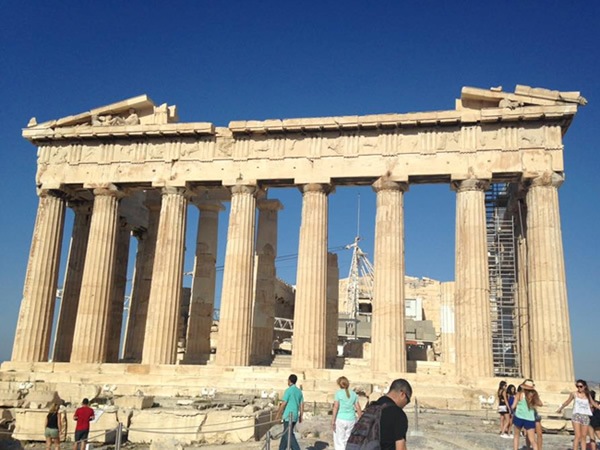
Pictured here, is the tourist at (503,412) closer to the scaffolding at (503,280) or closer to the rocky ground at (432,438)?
the rocky ground at (432,438)

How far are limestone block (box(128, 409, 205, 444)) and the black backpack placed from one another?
9.43m

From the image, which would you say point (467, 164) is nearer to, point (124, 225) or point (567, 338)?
point (567, 338)

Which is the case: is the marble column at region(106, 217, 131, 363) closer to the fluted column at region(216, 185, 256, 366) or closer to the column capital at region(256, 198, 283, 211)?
the column capital at region(256, 198, 283, 211)

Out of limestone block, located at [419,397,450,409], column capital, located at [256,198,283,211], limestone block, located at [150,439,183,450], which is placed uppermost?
column capital, located at [256,198,283,211]

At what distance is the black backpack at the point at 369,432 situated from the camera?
18.7 ft

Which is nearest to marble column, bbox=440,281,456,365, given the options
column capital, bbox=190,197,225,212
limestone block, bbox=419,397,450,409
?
limestone block, bbox=419,397,450,409

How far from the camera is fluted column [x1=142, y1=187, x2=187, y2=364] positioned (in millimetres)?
24984

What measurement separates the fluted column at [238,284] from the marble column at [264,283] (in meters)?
3.05

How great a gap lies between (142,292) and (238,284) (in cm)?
868

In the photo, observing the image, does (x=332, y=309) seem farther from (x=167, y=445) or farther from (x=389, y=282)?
(x=167, y=445)

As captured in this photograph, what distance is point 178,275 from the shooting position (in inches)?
1024

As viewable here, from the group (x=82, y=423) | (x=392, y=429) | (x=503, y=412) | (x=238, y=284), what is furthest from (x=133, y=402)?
(x=392, y=429)

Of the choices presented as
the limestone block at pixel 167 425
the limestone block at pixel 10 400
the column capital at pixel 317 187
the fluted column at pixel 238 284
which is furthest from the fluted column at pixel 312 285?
the limestone block at pixel 10 400

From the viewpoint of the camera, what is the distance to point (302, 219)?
25500 millimetres
